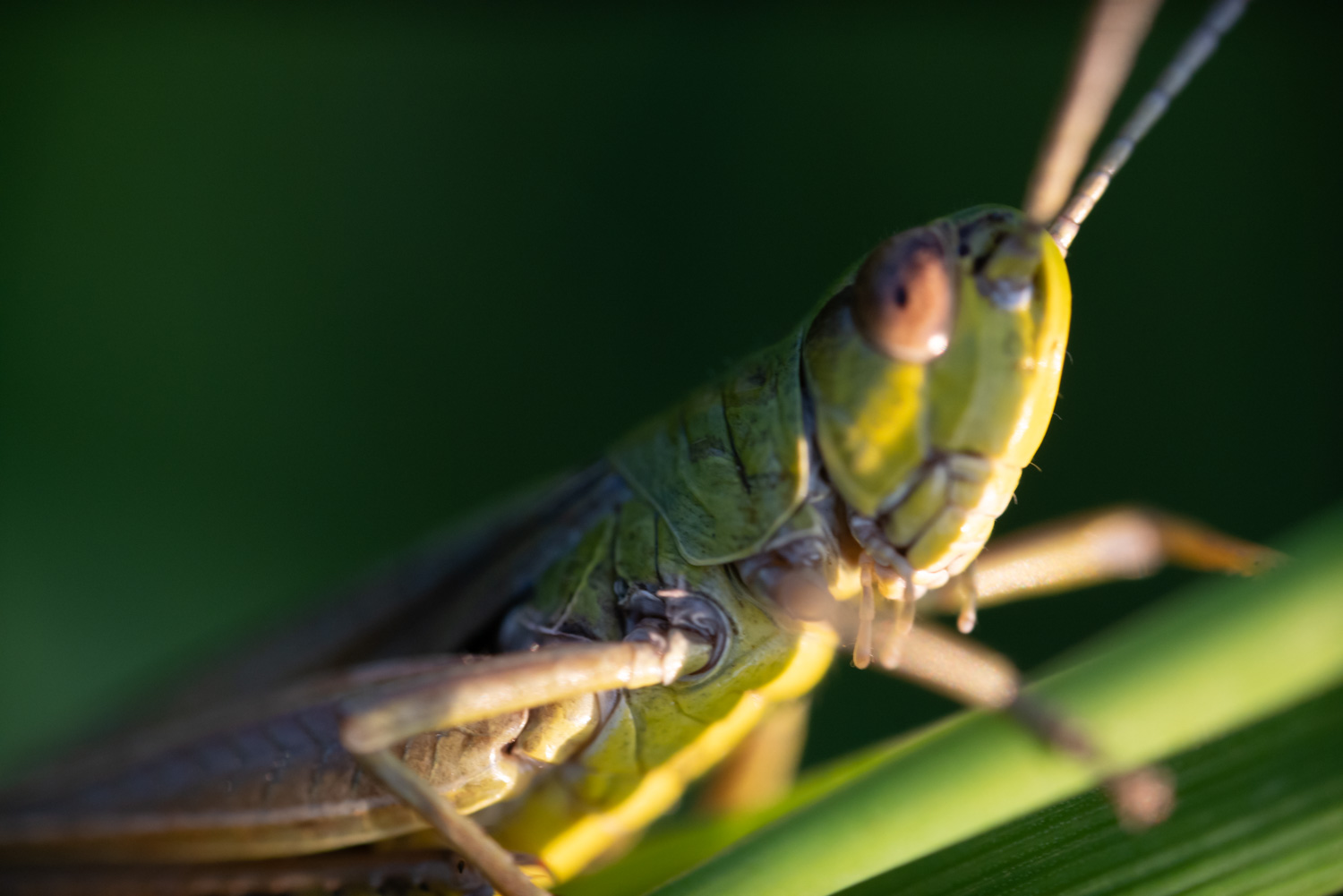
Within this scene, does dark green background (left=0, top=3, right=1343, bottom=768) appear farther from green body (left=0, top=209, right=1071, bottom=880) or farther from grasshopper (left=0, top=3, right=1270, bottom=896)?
green body (left=0, top=209, right=1071, bottom=880)

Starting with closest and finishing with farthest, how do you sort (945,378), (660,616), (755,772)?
1. (945,378)
2. (660,616)
3. (755,772)

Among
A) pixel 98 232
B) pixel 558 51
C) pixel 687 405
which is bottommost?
pixel 687 405

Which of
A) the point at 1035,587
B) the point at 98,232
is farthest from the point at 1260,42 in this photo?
the point at 98,232

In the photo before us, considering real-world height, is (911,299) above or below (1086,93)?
below

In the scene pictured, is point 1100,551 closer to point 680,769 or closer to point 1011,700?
point 680,769

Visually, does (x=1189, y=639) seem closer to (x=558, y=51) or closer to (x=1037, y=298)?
(x=1037, y=298)

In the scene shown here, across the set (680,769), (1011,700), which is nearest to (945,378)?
(1011,700)

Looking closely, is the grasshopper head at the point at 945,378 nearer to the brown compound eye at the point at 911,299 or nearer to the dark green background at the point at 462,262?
the brown compound eye at the point at 911,299
